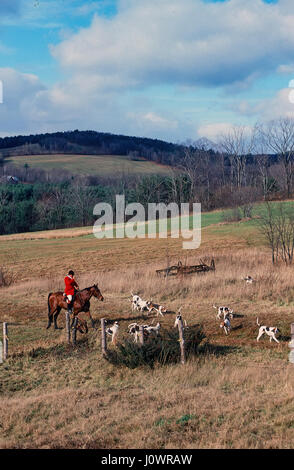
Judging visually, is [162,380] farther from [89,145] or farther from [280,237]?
[89,145]

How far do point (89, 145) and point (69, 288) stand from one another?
563 feet

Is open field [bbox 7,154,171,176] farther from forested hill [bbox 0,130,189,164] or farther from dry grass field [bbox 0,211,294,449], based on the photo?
dry grass field [bbox 0,211,294,449]

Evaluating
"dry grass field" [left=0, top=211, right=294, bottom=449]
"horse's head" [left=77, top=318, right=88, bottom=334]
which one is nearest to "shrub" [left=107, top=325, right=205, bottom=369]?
"dry grass field" [left=0, top=211, right=294, bottom=449]

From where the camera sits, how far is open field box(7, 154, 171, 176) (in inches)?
5896

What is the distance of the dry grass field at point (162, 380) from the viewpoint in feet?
26.4

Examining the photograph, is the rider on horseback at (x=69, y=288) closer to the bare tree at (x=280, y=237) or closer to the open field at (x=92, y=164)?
the bare tree at (x=280, y=237)

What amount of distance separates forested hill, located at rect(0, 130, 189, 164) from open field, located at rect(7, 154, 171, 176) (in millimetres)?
7228

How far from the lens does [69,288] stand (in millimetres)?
18109

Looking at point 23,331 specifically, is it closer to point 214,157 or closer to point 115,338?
point 115,338

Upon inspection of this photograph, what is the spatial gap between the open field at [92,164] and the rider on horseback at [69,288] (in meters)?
125

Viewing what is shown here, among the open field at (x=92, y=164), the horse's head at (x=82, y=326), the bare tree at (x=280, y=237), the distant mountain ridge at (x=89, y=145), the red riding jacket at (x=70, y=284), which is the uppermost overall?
the distant mountain ridge at (x=89, y=145)

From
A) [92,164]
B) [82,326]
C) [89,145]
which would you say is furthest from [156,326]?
[89,145]

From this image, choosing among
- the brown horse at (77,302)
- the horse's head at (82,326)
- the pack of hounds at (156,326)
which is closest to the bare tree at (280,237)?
the pack of hounds at (156,326)

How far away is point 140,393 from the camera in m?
10.4
